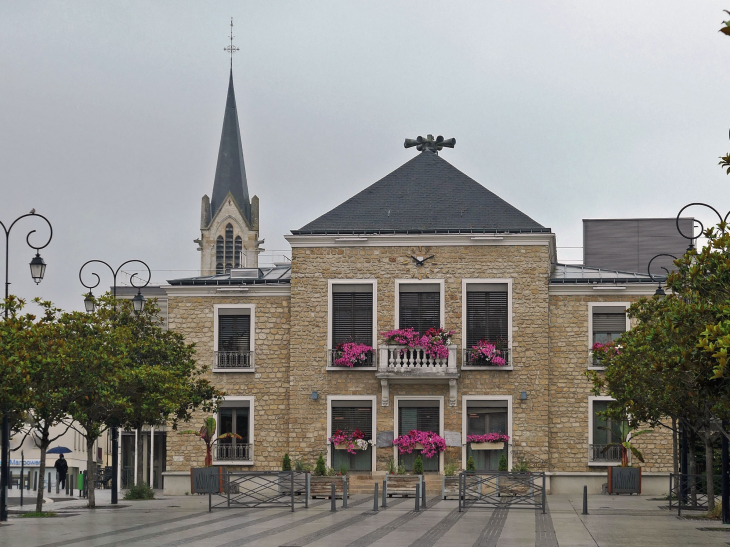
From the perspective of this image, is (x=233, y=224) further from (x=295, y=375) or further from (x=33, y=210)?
(x=33, y=210)

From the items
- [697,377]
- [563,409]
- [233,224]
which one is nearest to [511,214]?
[563,409]

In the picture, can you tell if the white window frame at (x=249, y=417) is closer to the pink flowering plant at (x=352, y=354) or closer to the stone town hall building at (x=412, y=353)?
the stone town hall building at (x=412, y=353)

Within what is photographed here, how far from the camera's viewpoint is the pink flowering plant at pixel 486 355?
3812cm

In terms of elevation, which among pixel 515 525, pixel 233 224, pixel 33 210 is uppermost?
pixel 233 224

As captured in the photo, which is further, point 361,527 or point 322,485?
point 322,485

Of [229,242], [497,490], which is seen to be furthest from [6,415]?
[229,242]

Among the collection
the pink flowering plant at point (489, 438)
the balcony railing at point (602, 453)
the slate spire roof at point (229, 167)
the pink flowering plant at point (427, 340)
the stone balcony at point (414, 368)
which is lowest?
the balcony railing at point (602, 453)

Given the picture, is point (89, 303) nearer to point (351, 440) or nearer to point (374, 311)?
point (374, 311)

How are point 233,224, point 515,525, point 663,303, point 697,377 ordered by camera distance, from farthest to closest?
point 233,224, point 663,303, point 515,525, point 697,377

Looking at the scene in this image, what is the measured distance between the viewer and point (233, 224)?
85.7 meters

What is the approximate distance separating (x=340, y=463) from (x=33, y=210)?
14525 mm

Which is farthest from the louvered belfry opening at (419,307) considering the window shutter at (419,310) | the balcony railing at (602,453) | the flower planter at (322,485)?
the balcony railing at (602,453)

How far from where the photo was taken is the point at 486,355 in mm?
38125

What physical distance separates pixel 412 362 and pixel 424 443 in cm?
270
